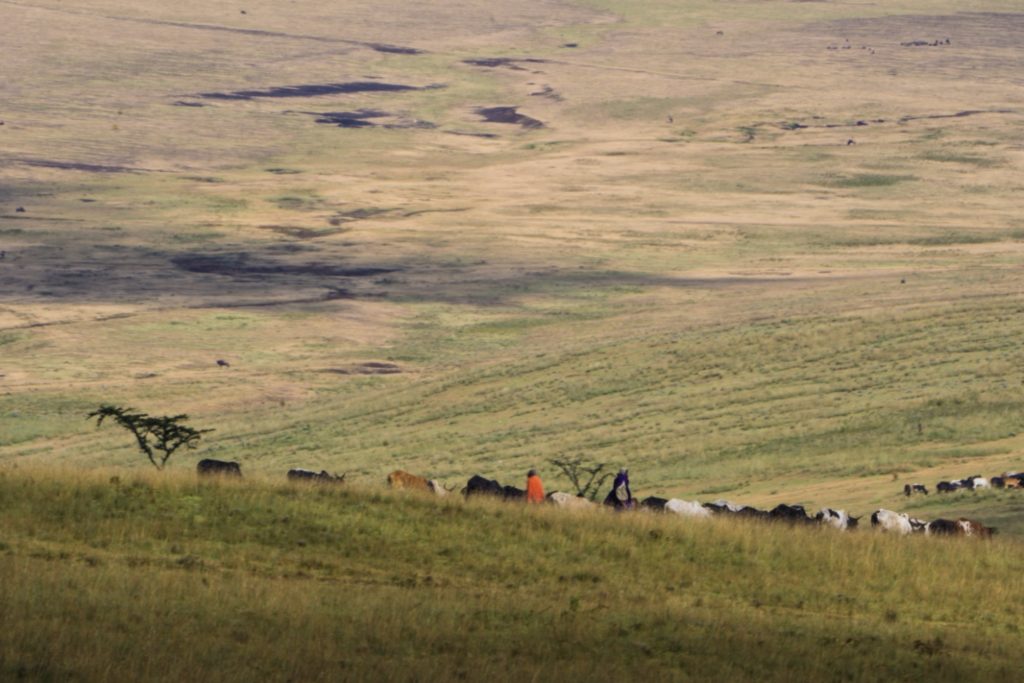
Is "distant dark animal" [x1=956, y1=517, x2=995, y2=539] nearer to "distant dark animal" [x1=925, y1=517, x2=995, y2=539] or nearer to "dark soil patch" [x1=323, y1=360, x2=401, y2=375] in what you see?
"distant dark animal" [x1=925, y1=517, x2=995, y2=539]

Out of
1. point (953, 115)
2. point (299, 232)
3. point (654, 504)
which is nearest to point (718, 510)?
point (654, 504)

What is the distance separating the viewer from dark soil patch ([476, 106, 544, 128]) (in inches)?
6845

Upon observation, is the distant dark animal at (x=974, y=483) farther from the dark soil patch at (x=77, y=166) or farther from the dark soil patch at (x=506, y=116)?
the dark soil patch at (x=506, y=116)

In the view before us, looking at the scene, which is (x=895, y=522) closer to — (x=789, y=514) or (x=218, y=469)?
(x=789, y=514)

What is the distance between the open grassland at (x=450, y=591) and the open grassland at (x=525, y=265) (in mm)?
9376

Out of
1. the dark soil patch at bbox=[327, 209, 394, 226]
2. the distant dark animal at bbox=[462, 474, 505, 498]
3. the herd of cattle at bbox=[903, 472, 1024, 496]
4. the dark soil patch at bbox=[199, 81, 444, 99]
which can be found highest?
the dark soil patch at bbox=[199, 81, 444, 99]

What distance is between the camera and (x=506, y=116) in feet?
586

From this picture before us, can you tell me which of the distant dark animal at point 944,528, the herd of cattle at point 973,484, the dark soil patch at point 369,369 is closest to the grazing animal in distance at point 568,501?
the distant dark animal at point 944,528

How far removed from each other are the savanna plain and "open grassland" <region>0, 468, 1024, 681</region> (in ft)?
0.27

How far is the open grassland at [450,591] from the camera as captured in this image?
1805cm

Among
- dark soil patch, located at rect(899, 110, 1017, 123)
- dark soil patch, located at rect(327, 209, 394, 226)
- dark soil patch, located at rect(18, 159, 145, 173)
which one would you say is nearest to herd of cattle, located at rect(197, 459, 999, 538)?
dark soil patch, located at rect(327, 209, 394, 226)

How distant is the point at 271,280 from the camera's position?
9731 cm

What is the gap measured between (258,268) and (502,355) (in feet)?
107

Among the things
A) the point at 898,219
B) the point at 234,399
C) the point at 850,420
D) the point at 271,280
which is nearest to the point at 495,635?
the point at 850,420
